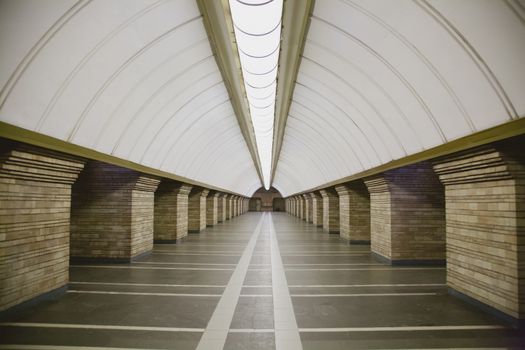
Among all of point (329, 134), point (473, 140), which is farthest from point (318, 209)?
point (473, 140)

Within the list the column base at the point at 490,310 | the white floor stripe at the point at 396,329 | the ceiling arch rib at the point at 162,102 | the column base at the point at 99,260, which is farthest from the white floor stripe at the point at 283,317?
the ceiling arch rib at the point at 162,102

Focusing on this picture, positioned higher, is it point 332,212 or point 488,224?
point 488,224

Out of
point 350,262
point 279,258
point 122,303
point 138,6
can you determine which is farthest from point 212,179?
point 138,6

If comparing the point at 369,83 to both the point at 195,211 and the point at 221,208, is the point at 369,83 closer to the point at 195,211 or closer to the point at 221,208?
the point at 195,211

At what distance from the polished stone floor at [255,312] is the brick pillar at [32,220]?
449mm

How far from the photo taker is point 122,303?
629cm

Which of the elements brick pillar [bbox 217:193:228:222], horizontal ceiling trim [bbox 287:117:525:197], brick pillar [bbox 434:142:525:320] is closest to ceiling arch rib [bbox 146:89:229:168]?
horizontal ceiling trim [bbox 287:117:525:197]

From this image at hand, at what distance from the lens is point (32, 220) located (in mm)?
6164

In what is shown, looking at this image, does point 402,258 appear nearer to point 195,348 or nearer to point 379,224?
point 379,224

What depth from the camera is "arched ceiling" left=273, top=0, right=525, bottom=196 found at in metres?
4.08

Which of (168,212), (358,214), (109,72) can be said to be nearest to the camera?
(109,72)

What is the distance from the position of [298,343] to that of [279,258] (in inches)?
263

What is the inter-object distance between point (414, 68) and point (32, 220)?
22.0 feet

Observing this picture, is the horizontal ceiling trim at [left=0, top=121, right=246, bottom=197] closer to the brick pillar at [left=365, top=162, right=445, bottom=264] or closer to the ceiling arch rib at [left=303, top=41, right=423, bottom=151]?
the ceiling arch rib at [left=303, top=41, right=423, bottom=151]
